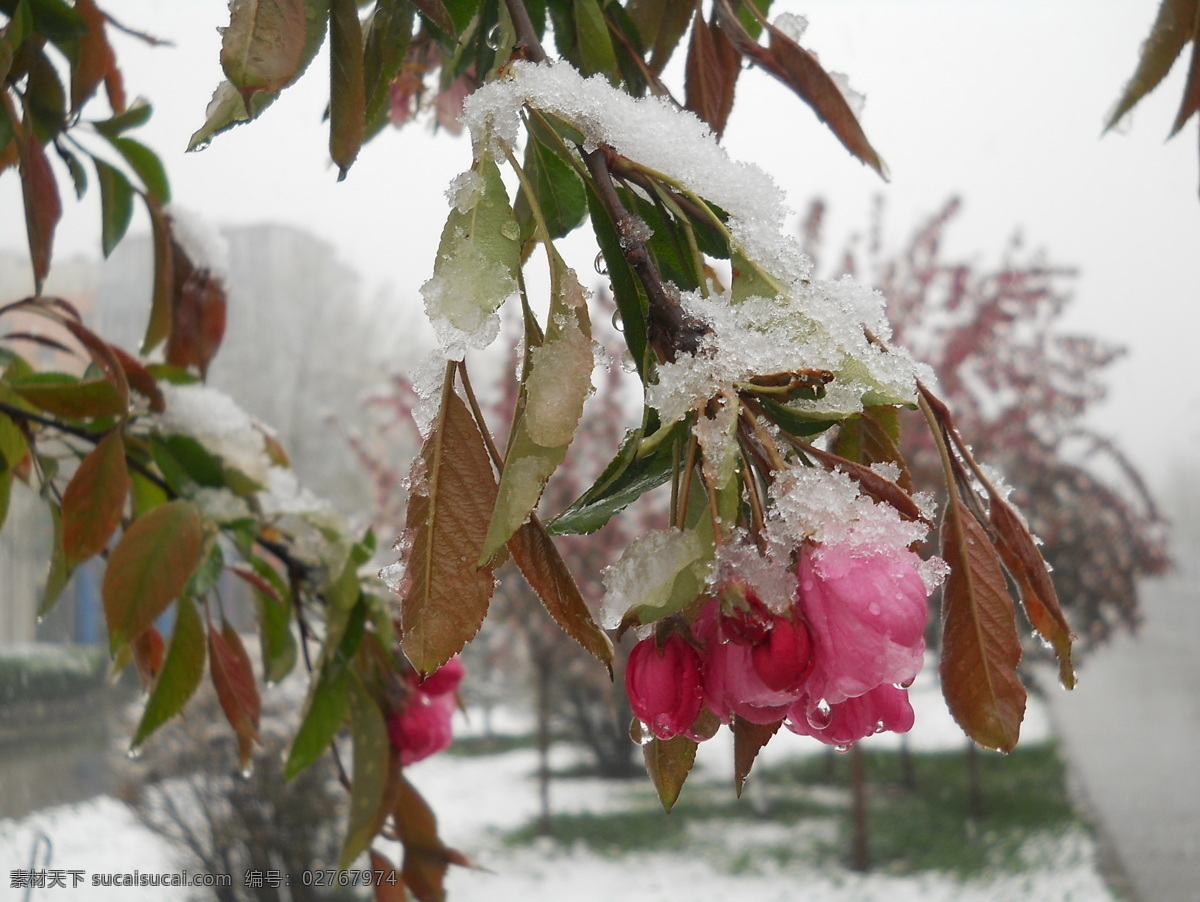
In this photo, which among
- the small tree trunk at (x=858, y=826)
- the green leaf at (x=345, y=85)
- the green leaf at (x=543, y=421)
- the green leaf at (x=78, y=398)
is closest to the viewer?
the green leaf at (x=543, y=421)

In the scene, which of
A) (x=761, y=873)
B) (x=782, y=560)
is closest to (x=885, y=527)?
(x=782, y=560)

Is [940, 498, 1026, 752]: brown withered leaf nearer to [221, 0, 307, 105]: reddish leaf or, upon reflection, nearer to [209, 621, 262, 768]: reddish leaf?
[221, 0, 307, 105]: reddish leaf

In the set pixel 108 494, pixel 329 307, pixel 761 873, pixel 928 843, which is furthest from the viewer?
pixel 329 307

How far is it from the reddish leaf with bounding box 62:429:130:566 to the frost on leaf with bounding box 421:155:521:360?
20.5 inches

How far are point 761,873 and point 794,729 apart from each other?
3568 mm

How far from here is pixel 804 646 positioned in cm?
30

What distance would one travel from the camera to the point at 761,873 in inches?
139

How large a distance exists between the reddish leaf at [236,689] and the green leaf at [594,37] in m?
0.59

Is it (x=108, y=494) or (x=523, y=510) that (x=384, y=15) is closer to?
(x=523, y=510)

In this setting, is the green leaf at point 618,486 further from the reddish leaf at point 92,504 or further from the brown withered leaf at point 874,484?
the reddish leaf at point 92,504

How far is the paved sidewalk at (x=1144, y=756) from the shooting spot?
363cm

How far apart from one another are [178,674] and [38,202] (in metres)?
0.39

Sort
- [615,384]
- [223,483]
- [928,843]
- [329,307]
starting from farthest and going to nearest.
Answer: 1. [329,307]
2. [615,384]
3. [928,843]
4. [223,483]

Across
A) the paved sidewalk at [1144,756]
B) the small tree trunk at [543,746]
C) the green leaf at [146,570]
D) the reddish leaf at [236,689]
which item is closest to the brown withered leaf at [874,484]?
the green leaf at [146,570]
